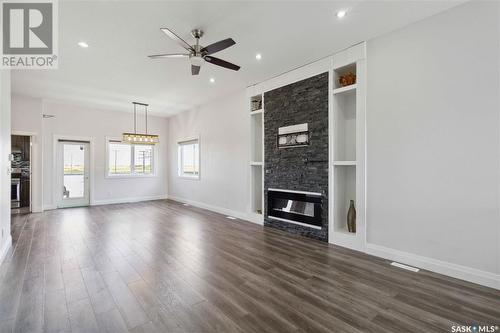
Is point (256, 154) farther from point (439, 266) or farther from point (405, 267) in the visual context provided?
point (439, 266)

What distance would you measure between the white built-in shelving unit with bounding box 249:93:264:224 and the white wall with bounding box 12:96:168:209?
5043mm

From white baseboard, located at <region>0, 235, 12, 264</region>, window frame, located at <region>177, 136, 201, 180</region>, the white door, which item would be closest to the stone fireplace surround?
window frame, located at <region>177, 136, 201, 180</region>

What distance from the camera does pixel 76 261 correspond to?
3264 millimetres

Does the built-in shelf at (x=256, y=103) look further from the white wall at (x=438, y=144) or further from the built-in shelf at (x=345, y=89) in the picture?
the white wall at (x=438, y=144)

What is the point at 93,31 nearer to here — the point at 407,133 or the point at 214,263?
the point at 214,263

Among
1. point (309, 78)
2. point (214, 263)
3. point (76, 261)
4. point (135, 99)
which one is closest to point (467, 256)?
point (214, 263)

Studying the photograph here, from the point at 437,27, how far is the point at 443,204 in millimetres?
2257

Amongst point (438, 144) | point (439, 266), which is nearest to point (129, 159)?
point (438, 144)

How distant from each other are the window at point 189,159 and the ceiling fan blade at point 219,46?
474 centimetres

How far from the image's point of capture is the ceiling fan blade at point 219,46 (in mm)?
2875

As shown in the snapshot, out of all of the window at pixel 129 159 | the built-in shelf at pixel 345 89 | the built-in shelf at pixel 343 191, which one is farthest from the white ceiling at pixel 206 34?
the window at pixel 129 159

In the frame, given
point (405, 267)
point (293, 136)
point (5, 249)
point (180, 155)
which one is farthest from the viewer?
→ point (180, 155)

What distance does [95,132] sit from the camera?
7.90 m

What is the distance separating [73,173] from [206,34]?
6961 millimetres
